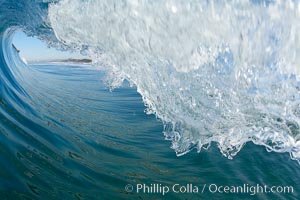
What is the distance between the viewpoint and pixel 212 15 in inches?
110

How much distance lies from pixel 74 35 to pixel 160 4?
1.89m

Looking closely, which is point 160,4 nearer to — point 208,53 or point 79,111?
point 208,53

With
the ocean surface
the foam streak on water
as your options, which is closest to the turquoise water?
the ocean surface

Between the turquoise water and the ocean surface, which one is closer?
the ocean surface

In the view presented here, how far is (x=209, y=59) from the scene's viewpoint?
125 inches

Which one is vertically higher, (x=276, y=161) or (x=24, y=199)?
(x=24, y=199)

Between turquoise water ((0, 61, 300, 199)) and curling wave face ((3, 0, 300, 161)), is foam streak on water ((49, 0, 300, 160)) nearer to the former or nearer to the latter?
curling wave face ((3, 0, 300, 161))

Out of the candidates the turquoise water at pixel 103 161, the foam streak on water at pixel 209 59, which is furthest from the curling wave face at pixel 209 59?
the turquoise water at pixel 103 161

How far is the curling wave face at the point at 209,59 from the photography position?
9.00ft

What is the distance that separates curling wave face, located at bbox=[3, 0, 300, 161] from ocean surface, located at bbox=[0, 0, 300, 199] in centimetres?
1

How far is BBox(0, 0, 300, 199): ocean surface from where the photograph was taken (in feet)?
9.29

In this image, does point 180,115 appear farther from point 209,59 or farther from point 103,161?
point 103,161

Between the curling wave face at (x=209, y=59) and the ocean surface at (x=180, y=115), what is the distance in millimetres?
10

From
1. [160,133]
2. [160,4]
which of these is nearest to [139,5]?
[160,4]
